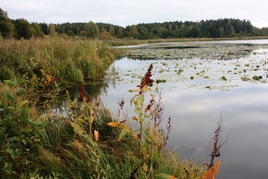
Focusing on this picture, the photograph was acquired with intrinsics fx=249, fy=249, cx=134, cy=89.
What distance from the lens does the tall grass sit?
7.46 meters

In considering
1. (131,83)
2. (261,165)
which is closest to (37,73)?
(131,83)

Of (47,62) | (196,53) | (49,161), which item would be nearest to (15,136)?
(49,161)

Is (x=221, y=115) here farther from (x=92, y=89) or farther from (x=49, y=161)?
(x=92, y=89)

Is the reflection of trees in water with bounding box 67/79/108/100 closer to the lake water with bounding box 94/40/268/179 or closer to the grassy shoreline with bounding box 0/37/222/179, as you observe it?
the lake water with bounding box 94/40/268/179

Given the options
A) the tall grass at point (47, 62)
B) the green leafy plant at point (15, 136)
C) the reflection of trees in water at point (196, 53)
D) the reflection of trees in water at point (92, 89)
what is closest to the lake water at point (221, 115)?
the reflection of trees in water at point (92, 89)

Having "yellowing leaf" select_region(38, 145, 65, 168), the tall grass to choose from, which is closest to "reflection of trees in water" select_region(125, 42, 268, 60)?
the tall grass

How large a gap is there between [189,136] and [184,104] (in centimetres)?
188

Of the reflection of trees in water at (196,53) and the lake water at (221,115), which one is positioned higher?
the reflection of trees in water at (196,53)

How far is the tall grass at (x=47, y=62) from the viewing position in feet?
24.5

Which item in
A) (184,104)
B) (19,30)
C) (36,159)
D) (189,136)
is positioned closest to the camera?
(36,159)

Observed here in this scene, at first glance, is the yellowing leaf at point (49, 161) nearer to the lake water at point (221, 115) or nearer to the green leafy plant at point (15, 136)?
the green leafy plant at point (15, 136)

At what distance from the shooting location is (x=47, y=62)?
7.82 meters

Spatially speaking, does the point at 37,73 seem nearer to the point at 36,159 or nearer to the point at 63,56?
the point at 63,56

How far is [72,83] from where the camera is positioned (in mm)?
8109
